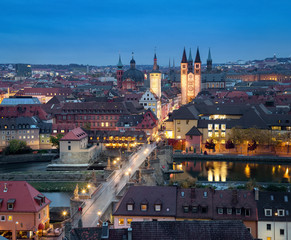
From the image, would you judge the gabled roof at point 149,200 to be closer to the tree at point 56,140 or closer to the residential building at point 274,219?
the residential building at point 274,219

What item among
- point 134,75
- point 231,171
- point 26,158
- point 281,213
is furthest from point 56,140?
point 134,75

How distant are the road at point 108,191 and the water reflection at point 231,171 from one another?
19.1ft

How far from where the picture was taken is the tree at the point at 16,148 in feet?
197

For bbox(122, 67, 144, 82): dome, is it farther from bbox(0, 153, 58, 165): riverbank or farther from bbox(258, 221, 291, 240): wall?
bbox(258, 221, 291, 240): wall

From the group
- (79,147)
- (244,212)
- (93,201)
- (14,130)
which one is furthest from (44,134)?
(244,212)

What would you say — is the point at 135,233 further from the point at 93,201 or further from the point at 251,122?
the point at 251,122

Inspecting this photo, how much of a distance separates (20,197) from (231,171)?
91.6ft

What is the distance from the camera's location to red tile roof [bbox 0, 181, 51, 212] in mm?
28406

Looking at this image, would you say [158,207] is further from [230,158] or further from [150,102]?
[150,102]

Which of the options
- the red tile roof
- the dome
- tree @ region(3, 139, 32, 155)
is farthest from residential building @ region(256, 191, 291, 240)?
the dome

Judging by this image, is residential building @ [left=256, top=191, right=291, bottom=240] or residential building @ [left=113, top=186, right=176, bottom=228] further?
residential building @ [left=113, top=186, right=176, bottom=228]

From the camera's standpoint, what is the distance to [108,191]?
33.6m

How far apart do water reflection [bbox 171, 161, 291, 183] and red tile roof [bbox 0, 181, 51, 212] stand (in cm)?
2207

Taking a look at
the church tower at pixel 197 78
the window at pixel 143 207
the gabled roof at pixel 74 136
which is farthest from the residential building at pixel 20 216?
the church tower at pixel 197 78
